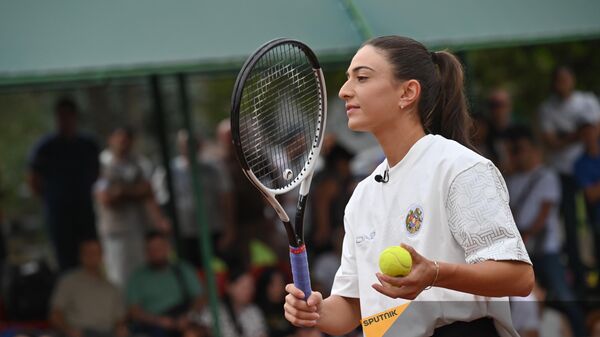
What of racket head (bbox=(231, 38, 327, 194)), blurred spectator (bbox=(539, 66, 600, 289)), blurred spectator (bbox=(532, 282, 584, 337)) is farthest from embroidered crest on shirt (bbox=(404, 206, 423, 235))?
blurred spectator (bbox=(539, 66, 600, 289))

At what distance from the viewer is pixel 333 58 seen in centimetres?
704

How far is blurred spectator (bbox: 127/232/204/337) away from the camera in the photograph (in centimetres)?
816

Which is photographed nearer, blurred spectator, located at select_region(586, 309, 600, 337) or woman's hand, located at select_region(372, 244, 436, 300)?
woman's hand, located at select_region(372, 244, 436, 300)

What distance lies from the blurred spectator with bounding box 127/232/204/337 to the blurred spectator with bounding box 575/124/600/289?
136 inches

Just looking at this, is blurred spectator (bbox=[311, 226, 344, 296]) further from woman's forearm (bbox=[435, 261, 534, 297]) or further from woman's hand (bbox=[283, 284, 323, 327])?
woman's forearm (bbox=[435, 261, 534, 297])

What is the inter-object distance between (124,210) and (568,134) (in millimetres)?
3984

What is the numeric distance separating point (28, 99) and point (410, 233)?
9.08m

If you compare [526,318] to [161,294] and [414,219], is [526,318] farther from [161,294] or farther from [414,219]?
[414,219]

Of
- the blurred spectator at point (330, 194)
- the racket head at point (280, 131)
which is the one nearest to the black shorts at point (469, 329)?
the racket head at point (280, 131)

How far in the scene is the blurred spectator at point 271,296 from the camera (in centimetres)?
845

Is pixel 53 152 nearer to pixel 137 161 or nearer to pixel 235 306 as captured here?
pixel 137 161

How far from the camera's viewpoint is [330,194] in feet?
29.8

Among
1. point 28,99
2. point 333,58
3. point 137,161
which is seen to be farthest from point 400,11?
point 28,99

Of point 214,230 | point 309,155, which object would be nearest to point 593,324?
point 214,230
